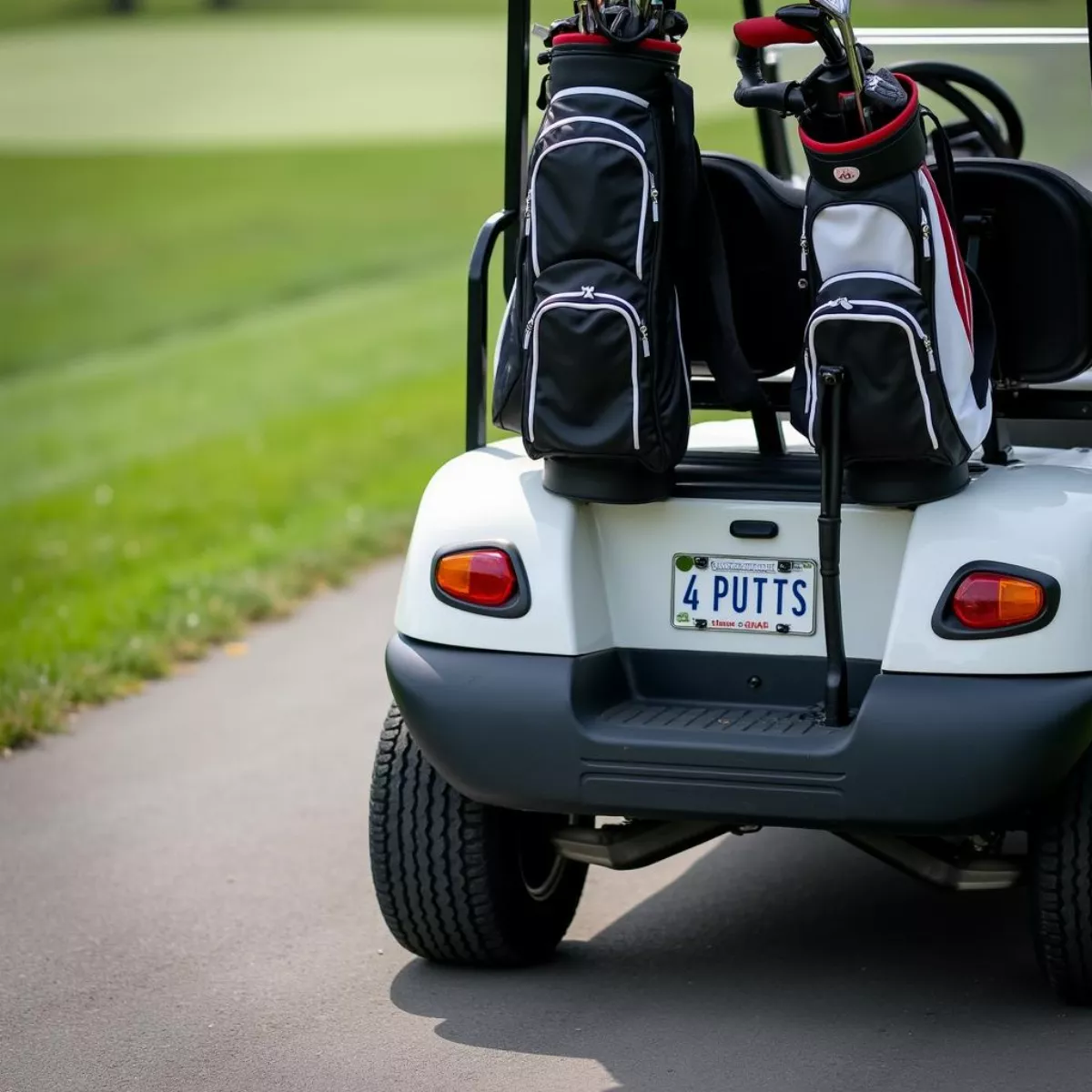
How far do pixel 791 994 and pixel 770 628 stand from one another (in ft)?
2.62

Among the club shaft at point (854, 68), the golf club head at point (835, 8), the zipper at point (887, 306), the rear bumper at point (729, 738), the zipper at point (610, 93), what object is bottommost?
the rear bumper at point (729, 738)

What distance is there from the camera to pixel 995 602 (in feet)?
12.5

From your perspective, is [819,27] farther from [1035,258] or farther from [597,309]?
[1035,258]

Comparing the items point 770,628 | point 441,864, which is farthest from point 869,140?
point 441,864

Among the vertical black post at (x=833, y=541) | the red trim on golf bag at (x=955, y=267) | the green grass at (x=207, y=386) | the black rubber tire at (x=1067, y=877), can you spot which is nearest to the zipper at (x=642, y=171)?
→ the vertical black post at (x=833, y=541)

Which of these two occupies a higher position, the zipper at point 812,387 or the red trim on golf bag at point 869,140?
the red trim on golf bag at point 869,140

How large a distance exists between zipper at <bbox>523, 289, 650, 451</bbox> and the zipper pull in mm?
521

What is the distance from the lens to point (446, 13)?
120 ft

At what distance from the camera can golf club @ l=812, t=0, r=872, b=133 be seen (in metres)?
3.66

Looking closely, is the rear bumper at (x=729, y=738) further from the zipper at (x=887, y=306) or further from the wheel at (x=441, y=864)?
the zipper at (x=887, y=306)

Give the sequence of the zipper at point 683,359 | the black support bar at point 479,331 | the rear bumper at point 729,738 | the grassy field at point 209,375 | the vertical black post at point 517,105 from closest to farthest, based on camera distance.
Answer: the rear bumper at point 729,738, the zipper at point 683,359, the black support bar at point 479,331, the vertical black post at point 517,105, the grassy field at point 209,375

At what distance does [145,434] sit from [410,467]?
2.70 metres

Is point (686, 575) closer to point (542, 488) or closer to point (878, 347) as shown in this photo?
point (542, 488)

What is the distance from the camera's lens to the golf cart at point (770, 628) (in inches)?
149
